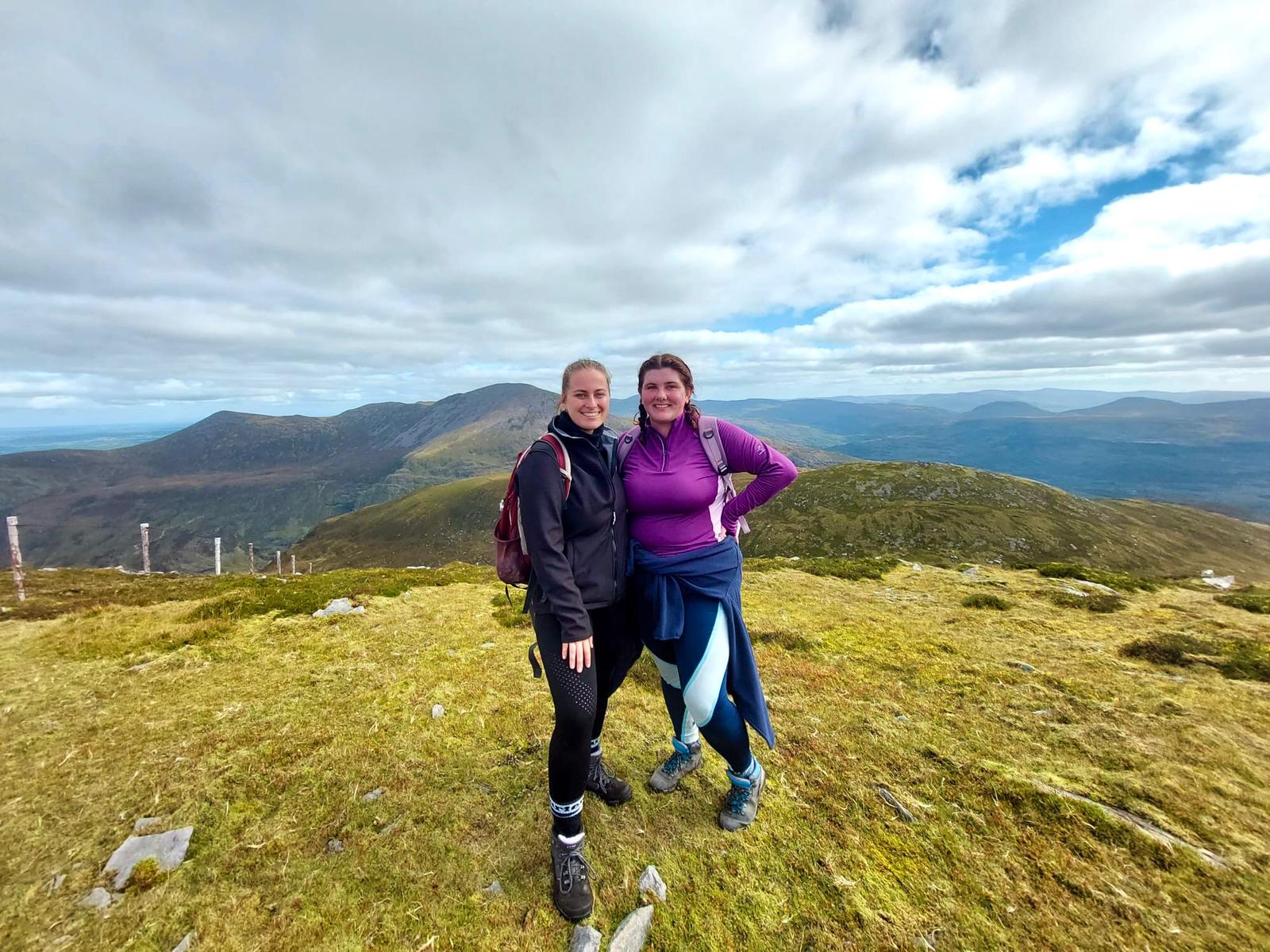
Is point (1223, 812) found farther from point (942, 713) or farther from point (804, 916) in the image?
point (804, 916)

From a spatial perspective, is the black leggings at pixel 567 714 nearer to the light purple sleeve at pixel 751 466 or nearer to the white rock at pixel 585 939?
the white rock at pixel 585 939

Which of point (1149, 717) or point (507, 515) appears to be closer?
point (507, 515)

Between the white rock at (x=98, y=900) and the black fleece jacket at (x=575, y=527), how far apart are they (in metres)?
4.26

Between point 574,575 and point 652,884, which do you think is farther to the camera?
point 574,575

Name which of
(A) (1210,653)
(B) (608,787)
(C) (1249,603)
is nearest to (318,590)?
(B) (608,787)

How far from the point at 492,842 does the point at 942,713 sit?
259 inches

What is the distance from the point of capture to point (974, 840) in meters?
5.15

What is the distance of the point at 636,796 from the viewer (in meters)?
6.04

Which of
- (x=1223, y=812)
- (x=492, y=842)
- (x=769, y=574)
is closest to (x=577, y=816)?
(x=492, y=842)

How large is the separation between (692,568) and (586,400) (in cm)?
210

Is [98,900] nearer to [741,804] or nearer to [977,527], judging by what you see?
[741,804]

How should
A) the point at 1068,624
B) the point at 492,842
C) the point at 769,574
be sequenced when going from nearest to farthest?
the point at 492,842 < the point at 1068,624 < the point at 769,574

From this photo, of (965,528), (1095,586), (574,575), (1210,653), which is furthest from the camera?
(965,528)

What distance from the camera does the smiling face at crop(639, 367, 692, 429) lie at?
17.7 ft
